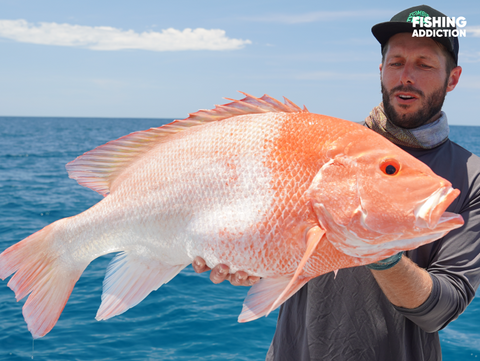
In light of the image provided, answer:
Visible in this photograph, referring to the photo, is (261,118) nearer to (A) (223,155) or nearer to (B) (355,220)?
(A) (223,155)

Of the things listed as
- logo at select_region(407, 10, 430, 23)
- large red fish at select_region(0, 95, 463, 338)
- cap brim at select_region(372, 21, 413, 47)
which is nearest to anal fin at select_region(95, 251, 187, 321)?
large red fish at select_region(0, 95, 463, 338)

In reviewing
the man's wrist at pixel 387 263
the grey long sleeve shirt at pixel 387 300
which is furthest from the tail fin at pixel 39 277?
the man's wrist at pixel 387 263

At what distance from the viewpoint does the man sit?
1787 mm

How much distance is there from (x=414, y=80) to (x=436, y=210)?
1.13 m

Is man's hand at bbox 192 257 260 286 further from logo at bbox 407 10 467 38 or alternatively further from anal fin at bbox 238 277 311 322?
logo at bbox 407 10 467 38

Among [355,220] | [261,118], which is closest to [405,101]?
[261,118]

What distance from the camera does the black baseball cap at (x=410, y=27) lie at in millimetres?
2201

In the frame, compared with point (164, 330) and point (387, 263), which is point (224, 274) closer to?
point (387, 263)

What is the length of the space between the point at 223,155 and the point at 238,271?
1.58 ft

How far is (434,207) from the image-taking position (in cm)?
138

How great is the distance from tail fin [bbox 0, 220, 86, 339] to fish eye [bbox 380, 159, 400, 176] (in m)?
1.46

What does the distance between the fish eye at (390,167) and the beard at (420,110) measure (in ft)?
2.93

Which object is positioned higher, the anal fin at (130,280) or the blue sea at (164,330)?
the anal fin at (130,280)

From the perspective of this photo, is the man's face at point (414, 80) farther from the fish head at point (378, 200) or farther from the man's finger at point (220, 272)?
the man's finger at point (220, 272)
